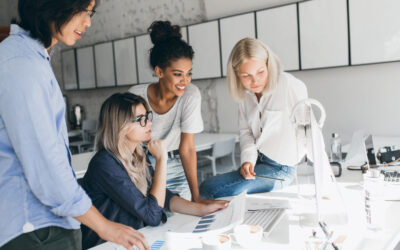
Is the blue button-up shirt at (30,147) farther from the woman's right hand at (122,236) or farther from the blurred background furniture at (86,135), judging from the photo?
the blurred background furniture at (86,135)

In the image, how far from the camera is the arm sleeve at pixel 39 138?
0.82 m

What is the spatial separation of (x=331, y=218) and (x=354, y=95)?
2449mm

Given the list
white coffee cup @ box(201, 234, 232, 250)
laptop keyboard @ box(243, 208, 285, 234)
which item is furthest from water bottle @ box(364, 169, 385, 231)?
white coffee cup @ box(201, 234, 232, 250)

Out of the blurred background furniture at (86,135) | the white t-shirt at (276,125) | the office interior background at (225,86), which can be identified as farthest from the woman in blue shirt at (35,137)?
the blurred background furniture at (86,135)

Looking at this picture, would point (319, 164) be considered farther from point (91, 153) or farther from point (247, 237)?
point (91, 153)

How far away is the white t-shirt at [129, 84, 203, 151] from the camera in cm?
208

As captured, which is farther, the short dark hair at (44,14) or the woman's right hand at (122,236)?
the woman's right hand at (122,236)

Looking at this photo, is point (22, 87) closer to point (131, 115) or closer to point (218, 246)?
point (218, 246)

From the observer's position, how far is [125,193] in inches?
55.0

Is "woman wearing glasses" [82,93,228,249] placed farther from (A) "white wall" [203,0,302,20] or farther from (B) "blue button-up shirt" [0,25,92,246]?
(A) "white wall" [203,0,302,20]

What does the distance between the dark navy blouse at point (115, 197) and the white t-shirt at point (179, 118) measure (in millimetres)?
642

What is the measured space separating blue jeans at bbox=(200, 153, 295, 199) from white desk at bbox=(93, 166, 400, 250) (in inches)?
5.8

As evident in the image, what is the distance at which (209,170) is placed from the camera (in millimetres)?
3934

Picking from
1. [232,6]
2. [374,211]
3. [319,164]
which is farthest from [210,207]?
[232,6]
